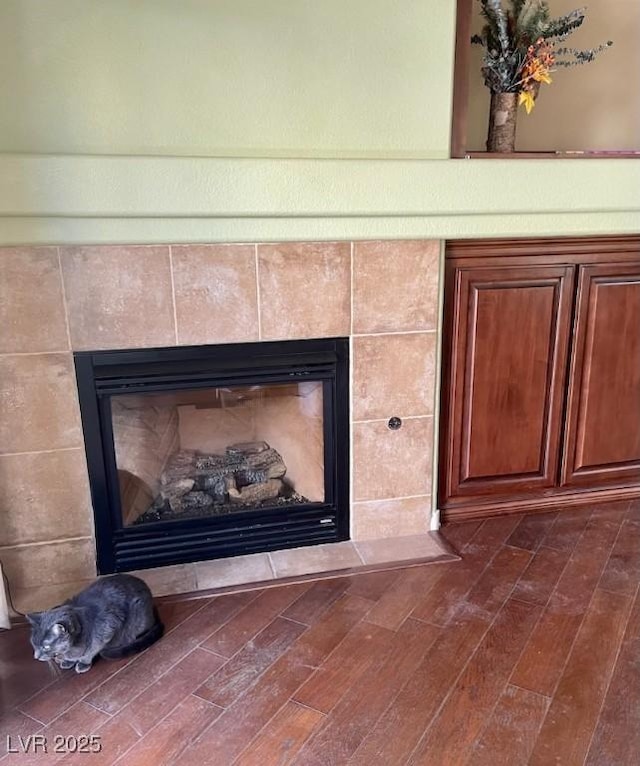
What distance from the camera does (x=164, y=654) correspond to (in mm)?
1720

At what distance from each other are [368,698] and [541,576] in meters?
0.79

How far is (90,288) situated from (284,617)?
3.66 ft

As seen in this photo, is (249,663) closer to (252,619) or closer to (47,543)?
(252,619)

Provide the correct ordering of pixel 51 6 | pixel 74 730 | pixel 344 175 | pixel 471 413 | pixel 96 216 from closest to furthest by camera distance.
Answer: pixel 74 730
pixel 51 6
pixel 96 216
pixel 344 175
pixel 471 413

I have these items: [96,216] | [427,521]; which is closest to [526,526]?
[427,521]

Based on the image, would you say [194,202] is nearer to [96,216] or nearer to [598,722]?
[96,216]

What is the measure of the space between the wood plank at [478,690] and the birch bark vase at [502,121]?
1500mm

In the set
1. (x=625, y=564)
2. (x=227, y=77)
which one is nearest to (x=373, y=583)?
(x=625, y=564)

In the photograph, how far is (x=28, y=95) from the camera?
1.67m

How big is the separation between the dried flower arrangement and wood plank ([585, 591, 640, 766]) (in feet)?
5.33

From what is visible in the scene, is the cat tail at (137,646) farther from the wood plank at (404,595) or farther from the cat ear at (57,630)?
the wood plank at (404,595)

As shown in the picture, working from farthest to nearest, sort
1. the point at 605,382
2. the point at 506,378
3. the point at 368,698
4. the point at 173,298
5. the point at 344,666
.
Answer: the point at 605,382
the point at 506,378
the point at 173,298
the point at 344,666
the point at 368,698

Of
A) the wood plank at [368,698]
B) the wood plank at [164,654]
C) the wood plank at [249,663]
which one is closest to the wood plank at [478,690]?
the wood plank at [368,698]

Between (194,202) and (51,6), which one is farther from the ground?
(51,6)
